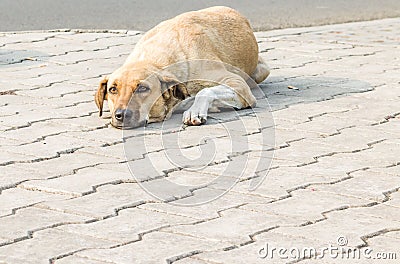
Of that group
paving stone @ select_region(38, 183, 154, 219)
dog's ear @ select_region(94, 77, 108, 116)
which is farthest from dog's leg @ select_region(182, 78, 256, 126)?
paving stone @ select_region(38, 183, 154, 219)

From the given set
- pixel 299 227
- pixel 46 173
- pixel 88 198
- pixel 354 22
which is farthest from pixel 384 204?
pixel 354 22

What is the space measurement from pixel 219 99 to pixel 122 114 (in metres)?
0.83

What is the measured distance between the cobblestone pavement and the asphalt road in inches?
139

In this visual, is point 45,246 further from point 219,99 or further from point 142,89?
point 219,99

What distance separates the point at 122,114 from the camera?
21.4ft

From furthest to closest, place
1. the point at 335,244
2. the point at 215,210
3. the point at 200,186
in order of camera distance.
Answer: the point at 200,186 → the point at 215,210 → the point at 335,244

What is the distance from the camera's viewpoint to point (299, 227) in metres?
4.70

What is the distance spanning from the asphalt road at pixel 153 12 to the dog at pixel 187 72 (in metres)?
4.30

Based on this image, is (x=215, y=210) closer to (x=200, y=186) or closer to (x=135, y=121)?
(x=200, y=186)

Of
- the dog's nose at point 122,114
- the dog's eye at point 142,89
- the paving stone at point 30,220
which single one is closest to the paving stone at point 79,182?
the paving stone at point 30,220

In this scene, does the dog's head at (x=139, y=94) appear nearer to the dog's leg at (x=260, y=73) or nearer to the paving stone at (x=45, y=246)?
the dog's leg at (x=260, y=73)

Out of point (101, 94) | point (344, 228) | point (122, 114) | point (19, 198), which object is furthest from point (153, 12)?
A: point (344, 228)

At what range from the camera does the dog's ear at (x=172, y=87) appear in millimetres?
6812

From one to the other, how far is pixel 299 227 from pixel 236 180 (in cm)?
84
